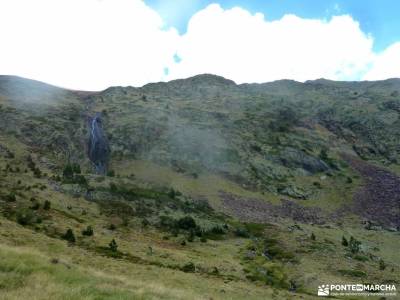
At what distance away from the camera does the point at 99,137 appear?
12519 cm

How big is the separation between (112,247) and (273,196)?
219ft

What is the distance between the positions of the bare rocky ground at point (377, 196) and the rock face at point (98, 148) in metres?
68.3

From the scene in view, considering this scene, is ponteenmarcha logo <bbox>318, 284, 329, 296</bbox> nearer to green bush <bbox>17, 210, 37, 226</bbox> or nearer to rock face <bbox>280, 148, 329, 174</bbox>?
green bush <bbox>17, 210, 37, 226</bbox>

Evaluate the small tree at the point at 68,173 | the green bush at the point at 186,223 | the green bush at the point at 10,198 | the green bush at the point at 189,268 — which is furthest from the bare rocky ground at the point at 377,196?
the green bush at the point at 10,198

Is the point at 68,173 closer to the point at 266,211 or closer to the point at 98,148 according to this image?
the point at 98,148

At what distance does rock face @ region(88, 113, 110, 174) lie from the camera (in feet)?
373

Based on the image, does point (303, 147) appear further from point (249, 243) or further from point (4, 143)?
point (4, 143)

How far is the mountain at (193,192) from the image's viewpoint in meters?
37.1

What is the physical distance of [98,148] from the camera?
4712 inches

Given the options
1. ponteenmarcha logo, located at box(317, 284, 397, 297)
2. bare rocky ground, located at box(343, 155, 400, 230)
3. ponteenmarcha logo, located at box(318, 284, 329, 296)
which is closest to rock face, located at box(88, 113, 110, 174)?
bare rocky ground, located at box(343, 155, 400, 230)

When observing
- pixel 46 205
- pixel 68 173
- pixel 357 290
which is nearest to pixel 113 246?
pixel 46 205

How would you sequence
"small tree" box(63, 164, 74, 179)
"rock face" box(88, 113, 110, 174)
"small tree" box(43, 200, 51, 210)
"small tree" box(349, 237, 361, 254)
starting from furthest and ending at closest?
"rock face" box(88, 113, 110, 174)
"small tree" box(63, 164, 74, 179)
"small tree" box(349, 237, 361, 254)
"small tree" box(43, 200, 51, 210)

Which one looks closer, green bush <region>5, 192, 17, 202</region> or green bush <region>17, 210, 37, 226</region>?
green bush <region>17, 210, 37, 226</region>

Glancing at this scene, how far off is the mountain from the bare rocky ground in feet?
1.83
